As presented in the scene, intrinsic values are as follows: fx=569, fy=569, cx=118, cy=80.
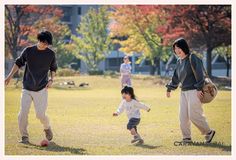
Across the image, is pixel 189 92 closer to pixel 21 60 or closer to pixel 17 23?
pixel 21 60

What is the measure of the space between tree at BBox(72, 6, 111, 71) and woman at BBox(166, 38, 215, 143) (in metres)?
15.7

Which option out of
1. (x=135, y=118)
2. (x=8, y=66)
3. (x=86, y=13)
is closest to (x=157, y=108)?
(x=135, y=118)

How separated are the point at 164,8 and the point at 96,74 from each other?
3.65m

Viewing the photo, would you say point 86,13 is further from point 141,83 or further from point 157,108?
point 157,108

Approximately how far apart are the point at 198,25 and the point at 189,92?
454 inches

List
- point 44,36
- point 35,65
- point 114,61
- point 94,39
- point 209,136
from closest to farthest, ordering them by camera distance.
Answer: point 44,36, point 35,65, point 209,136, point 114,61, point 94,39

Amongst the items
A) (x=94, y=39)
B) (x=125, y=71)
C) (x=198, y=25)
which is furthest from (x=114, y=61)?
(x=125, y=71)

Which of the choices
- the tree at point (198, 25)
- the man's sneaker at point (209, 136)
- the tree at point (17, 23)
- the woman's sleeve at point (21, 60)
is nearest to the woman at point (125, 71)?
the tree at point (198, 25)

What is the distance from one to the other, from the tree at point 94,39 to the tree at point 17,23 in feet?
8.97

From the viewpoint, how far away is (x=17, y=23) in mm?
19625

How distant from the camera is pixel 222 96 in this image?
49.2 feet

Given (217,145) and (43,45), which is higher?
(43,45)

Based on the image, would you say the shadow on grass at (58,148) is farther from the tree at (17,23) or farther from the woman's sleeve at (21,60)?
the tree at (17,23)

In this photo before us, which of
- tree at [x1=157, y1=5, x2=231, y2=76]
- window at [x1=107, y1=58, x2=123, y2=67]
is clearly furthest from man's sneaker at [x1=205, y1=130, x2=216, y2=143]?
window at [x1=107, y1=58, x2=123, y2=67]
